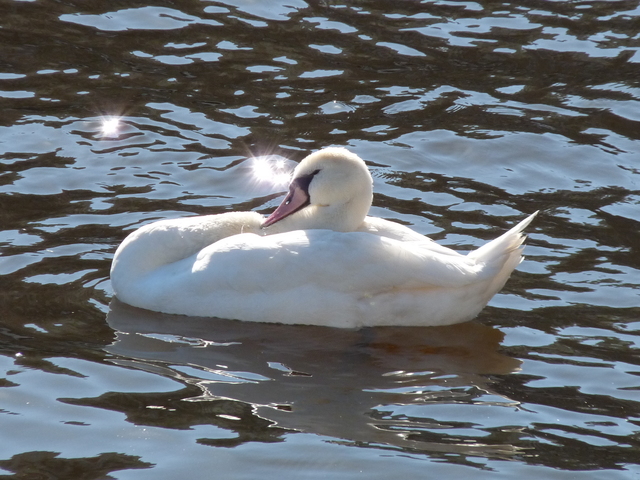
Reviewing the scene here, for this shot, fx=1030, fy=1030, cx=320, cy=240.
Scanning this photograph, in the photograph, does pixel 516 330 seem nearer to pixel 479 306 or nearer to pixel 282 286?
pixel 479 306

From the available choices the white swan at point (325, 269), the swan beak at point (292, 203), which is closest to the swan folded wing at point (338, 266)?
the white swan at point (325, 269)

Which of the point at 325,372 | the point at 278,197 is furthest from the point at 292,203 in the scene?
the point at 278,197

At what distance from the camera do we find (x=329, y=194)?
22.7 feet

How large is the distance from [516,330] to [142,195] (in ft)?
11.2

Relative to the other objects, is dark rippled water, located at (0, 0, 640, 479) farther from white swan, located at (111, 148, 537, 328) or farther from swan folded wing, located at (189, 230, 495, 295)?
→ swan folded wing, located at (189, 230, 495, 295)

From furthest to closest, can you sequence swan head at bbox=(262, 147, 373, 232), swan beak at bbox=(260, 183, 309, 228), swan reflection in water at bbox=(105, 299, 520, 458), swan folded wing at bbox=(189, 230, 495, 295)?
swan beak at bbox=(260, 183, 309, 228) < swan head at bbox=(262, 147, 373, 232) < swan folded wing at bbox=(189, 230, 495, 295) < swan reflection in water at bbox=(105, 299, 520, 458)

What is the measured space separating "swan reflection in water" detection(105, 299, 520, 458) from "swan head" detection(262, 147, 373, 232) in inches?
31.3

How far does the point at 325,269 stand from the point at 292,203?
0.79m

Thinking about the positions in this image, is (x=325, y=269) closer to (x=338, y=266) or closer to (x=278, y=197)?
(x=338, y=266)

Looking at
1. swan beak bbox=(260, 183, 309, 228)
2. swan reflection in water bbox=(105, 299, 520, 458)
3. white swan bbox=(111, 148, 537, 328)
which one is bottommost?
swan reflection in water bbox=(105, 299, 520, 458)

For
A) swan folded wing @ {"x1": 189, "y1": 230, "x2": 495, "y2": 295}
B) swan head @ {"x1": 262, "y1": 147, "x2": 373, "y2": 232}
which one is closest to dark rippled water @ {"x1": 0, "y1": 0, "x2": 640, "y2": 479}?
swan folded wing @ {"x1": 189, "y1": 230, "x2": 495, "y2": 295}

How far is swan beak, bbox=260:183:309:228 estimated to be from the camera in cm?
704

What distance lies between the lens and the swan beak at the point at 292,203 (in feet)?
23.1

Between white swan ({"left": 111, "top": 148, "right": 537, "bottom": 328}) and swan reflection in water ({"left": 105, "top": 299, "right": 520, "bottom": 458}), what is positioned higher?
white swan ({"left": 111, "top": 148, "right": 537, "bottom": 328})
